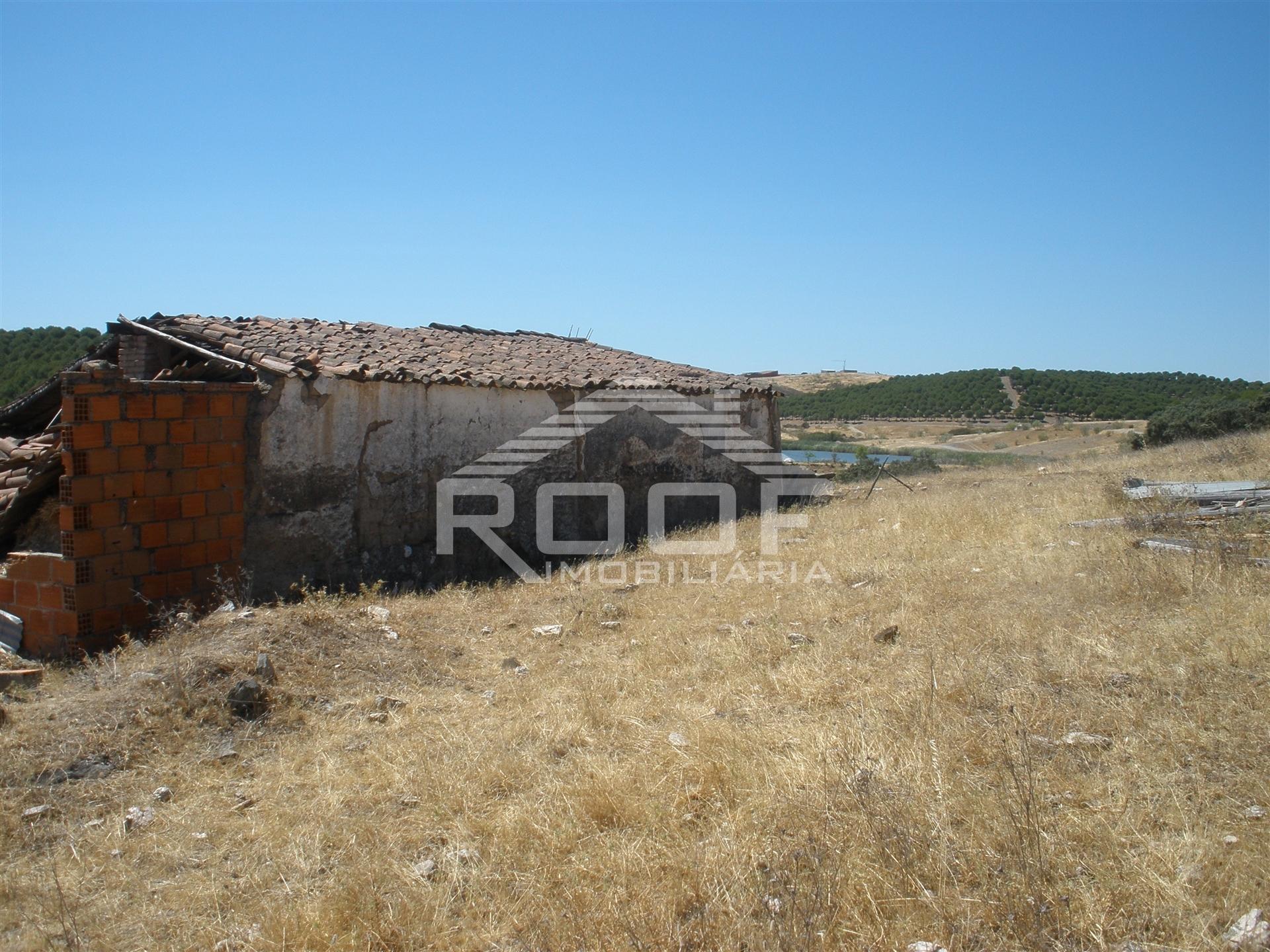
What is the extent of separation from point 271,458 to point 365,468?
3.79ft

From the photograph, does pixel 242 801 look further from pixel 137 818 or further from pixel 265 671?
pixel 265 671

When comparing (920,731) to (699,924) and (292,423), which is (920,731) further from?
(292,423)

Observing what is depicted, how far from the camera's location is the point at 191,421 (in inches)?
275

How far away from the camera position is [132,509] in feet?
21.3

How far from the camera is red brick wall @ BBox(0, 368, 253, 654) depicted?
6117mm

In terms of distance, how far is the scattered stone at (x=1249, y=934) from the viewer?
2.53 meters

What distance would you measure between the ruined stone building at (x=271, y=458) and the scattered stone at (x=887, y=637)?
5342mm

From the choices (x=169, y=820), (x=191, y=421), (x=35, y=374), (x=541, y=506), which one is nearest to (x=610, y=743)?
(x=169, y=820)

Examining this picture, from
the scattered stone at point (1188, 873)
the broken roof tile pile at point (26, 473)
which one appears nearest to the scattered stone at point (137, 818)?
the broken roof tile pile at point (26, 473)

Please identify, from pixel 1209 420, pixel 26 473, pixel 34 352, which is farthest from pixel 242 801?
pixel 1209 420

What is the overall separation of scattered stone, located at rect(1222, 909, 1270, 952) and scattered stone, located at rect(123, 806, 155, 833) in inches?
168

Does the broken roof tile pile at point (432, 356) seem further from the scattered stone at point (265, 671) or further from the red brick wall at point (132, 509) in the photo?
the scattered stone at point (265, 671)

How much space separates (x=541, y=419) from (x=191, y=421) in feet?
15.6

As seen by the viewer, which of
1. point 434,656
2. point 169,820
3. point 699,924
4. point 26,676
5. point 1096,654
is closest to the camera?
point 699,924
